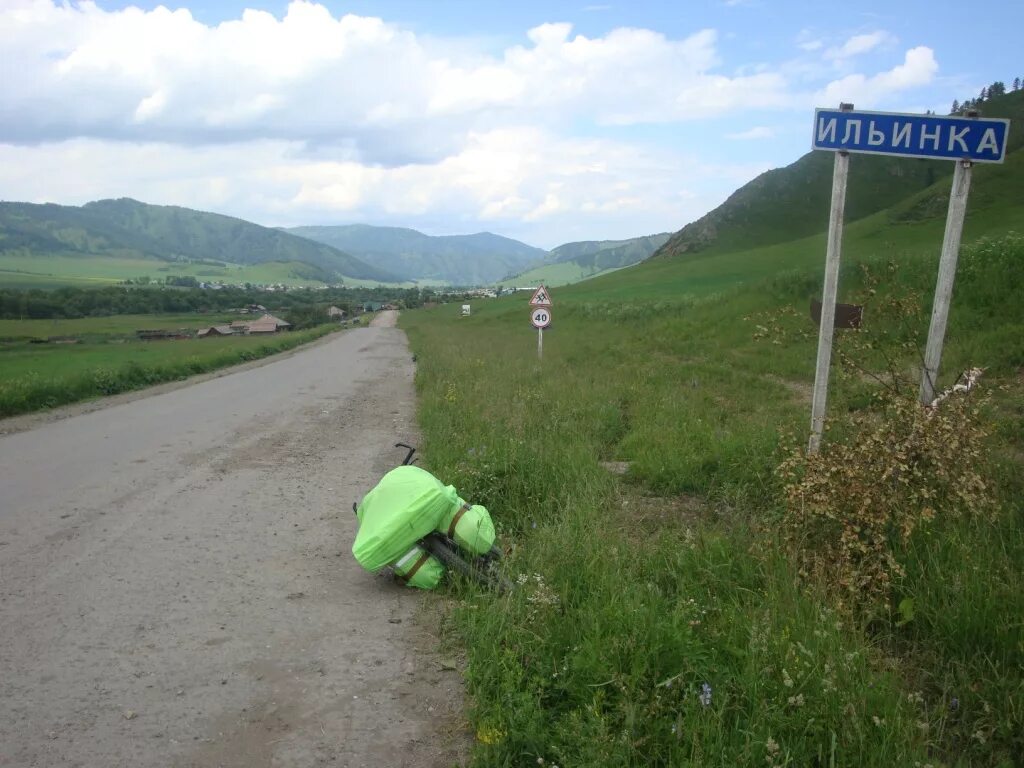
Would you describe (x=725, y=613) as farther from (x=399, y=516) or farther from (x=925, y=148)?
(x=925, y=148)

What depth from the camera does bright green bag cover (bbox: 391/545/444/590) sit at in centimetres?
505

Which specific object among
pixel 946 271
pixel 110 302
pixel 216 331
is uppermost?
pixel 946 271

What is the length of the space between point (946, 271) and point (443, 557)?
13.1 feet

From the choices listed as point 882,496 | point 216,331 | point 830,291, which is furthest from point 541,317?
point 216,331

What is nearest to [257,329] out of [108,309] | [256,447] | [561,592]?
[108,309]

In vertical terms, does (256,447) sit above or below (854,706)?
below

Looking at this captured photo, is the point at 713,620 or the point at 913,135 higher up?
the point at 913,135

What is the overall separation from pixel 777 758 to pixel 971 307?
14.4 metres

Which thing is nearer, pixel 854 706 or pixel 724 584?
pixel 854 706

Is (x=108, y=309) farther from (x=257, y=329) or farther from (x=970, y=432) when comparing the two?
(x=970, y=432)

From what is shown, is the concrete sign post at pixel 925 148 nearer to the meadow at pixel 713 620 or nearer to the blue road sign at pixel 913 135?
the blue road sign at pixel 913 135

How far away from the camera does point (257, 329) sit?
77125 millimetres

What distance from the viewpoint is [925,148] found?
15.6 feet

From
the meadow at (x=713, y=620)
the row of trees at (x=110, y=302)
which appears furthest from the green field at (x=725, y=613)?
the row of trees at (x=110, y=302)
